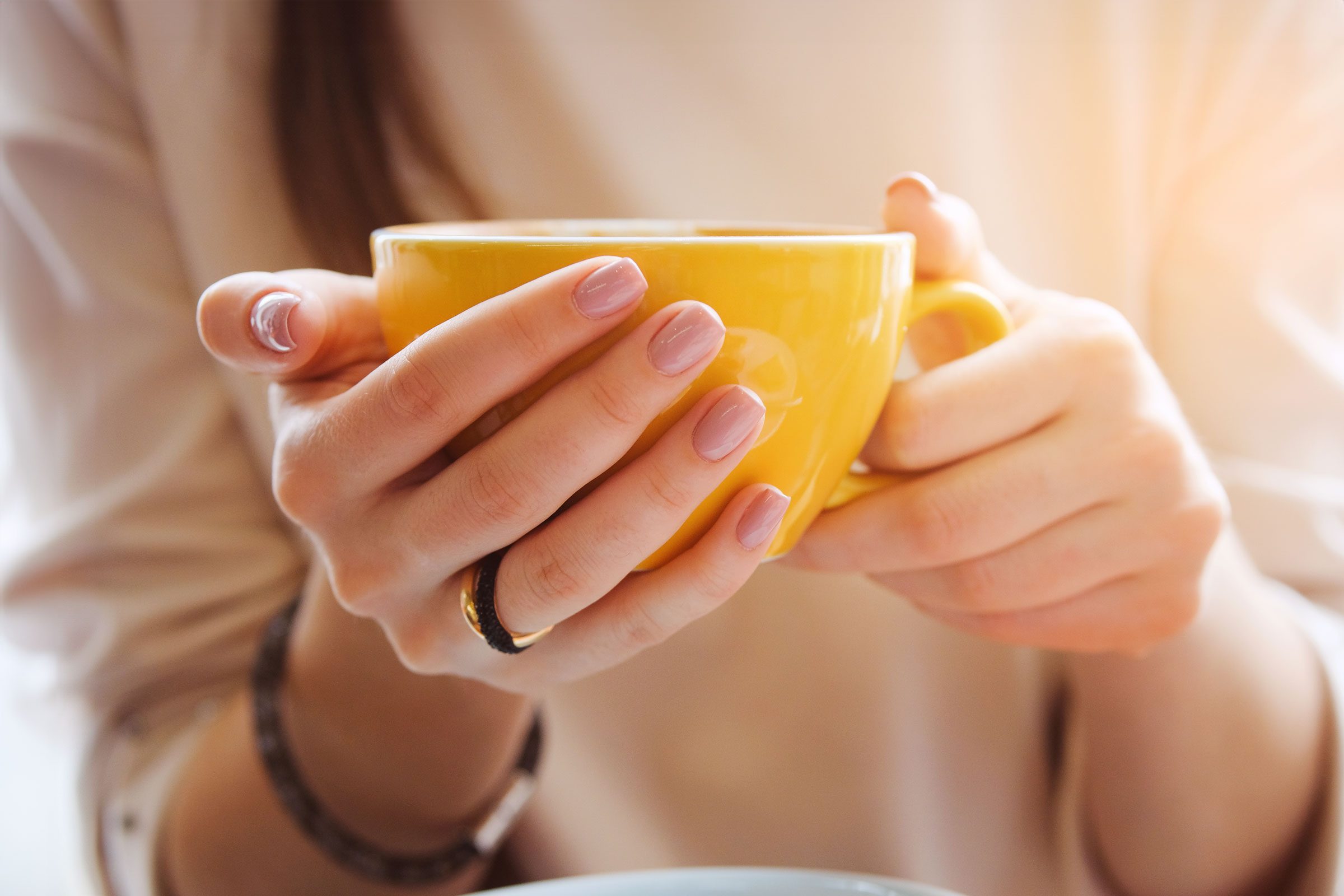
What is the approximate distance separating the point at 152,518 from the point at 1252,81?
0.88m

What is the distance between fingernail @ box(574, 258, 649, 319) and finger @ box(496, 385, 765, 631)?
0.17 ft

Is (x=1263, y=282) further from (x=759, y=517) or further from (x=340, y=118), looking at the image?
(x=340, y=118)

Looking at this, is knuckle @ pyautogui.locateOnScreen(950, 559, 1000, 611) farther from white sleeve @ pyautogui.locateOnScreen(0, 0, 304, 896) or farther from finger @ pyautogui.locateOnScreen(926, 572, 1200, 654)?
white sleeve @ pyautogui.locateOnScreen(0, 0, 304, 896)

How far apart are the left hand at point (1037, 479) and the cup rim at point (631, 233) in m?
0.06

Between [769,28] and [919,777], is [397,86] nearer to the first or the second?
[769,28]

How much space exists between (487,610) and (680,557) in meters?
0.08

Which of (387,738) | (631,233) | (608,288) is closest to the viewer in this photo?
(608,288)

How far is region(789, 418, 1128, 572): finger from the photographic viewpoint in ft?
1.33

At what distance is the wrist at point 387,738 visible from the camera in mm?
598

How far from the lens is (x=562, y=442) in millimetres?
308

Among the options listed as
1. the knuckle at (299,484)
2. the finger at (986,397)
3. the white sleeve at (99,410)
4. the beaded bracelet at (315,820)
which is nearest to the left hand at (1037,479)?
the finger at (986,397)

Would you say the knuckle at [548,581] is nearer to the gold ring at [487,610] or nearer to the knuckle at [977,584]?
the gold ring at [487,610]

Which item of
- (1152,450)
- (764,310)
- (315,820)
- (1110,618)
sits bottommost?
(315,820)

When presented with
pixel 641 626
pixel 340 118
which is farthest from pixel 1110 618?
pixel 340 118
